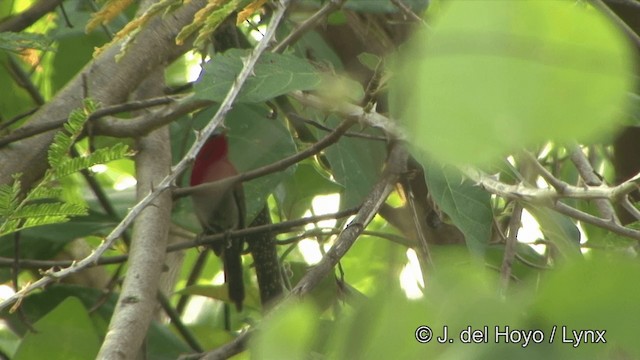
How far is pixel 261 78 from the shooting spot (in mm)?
1206

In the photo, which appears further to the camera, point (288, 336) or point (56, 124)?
point (56, 124)

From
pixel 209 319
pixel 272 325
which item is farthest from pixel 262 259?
pixel 272 325

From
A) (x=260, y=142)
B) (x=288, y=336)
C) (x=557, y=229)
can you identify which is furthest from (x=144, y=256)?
(x=288, y=336)

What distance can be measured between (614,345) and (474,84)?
12 centimetres

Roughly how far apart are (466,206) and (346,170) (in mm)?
371

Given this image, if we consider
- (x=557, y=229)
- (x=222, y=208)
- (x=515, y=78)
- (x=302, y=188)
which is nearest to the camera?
(x=515, y=78)

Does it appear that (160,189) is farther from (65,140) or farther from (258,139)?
(258,139)

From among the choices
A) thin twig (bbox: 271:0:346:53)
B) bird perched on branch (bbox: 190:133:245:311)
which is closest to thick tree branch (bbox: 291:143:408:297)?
thin twig (bbox: 271:0:346:53)

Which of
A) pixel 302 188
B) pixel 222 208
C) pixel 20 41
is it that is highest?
pixel 20 41

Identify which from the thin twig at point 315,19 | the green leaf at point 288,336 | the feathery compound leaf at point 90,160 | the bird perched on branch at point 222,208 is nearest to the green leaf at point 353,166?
the thin twig at point 315,19

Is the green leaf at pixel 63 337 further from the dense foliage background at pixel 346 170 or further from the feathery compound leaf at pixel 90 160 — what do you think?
the feathery compound leaf at pixel 90 160

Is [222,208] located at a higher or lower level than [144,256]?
lower

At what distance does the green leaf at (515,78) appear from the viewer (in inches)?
11.2

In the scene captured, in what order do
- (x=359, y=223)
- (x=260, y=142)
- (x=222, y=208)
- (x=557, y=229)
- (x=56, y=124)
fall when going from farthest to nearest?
1. (x=222, y=208)
2. (x=260, y=142)
3. (x=56, y=124)
4. (x=359, y=223)
5. (x=557, y=229)
